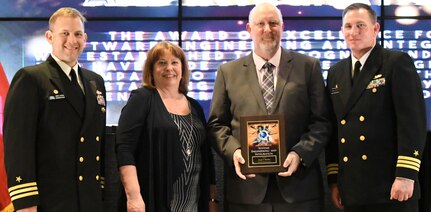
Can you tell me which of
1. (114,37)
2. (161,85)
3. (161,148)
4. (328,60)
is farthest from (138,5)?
(161,148)

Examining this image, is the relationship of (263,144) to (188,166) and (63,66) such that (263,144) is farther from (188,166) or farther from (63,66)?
(63,66)

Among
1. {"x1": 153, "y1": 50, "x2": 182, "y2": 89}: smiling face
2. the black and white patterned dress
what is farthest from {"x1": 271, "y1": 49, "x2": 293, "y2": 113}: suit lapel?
{"x1": 153, "y1": 50, "x2": 182, "y2": 89}: smiling face

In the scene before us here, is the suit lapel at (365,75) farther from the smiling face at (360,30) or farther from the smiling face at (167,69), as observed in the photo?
the smiling face at (167,69)

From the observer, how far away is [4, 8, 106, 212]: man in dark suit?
2.77 meters

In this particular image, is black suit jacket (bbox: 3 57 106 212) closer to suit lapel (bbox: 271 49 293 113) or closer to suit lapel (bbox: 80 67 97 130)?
suit lapel (bbox: 80 67 97 130)

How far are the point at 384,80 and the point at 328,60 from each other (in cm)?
229

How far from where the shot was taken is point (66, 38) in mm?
3014

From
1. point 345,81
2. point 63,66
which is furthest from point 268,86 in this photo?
point 63,66

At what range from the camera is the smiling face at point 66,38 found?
9.86 ft

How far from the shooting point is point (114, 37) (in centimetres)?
553

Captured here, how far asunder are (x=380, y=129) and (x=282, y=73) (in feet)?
2.13

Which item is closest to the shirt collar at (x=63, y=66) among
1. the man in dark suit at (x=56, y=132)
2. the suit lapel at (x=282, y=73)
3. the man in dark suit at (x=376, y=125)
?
the man in dark suit at (x=56, y=132)

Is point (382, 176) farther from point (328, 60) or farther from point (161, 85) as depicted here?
point (328, 60)

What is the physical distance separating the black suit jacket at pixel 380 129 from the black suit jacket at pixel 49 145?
1.43 meters
